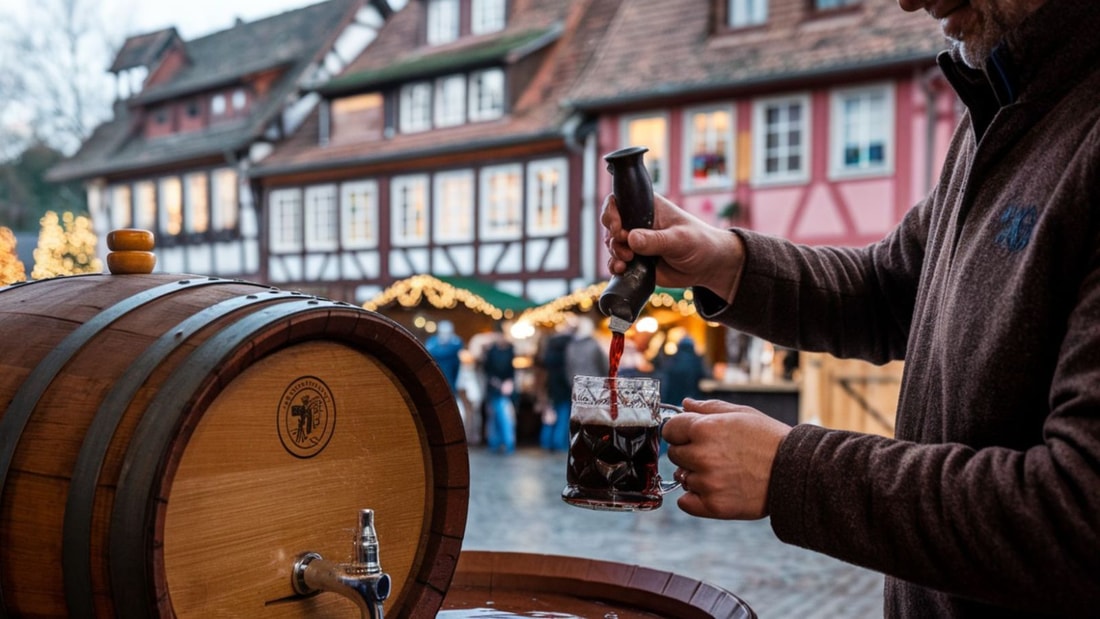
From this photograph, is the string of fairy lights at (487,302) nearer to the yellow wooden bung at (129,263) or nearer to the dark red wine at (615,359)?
the dark red wine at (615,359)

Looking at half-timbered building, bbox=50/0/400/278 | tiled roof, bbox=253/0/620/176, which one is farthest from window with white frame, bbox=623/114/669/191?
half-timbered building, bbox=50/0/400/278

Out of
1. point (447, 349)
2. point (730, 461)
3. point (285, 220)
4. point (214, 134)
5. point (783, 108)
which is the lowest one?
point (447, 349)

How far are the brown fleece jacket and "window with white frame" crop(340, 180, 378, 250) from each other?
15472 millimetres

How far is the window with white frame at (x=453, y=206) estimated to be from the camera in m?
15.4

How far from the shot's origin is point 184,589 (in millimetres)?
1114

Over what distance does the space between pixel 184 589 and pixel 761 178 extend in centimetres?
1202

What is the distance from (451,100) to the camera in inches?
620

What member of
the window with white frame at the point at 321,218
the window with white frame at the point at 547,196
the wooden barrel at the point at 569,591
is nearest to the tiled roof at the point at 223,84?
the window with white frame at the point at 321,218

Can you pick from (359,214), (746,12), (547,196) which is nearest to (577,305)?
(547,196)

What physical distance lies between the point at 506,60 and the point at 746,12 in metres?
3.54

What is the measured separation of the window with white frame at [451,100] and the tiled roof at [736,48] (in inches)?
88.6

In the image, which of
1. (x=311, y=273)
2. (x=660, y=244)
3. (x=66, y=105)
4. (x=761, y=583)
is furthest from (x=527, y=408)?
(x=66, y=105)

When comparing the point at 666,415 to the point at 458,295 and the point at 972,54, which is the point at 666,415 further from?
the point at 458,295

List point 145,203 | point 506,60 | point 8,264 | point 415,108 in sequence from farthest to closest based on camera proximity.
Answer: point 145,203, point 415,108, point 506,60, point 8,264
